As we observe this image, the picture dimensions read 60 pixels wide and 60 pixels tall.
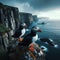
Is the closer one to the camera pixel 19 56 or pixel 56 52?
pixel 19 56

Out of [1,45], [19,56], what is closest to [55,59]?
[19,56]

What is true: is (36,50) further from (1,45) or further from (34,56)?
(1,45)

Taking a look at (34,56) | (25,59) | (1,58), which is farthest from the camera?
(1,58)

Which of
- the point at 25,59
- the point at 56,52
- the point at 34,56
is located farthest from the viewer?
the point at 56,52

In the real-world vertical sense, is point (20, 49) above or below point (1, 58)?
above

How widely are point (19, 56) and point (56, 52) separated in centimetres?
2106

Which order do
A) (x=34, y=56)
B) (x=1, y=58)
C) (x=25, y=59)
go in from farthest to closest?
1. (x=1, y=58)
2. (x=34, y=56)
3. (x=25, y=59)

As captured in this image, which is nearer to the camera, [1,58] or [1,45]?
[1,58]

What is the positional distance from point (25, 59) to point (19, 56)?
3.13 m

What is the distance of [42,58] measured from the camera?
53.9 metres

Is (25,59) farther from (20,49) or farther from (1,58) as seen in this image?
(1,58)

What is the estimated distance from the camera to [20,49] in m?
54.1

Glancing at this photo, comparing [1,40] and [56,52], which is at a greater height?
[1,40]

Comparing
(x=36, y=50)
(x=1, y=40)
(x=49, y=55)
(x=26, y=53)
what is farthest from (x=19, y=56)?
(x=1, y=40)
